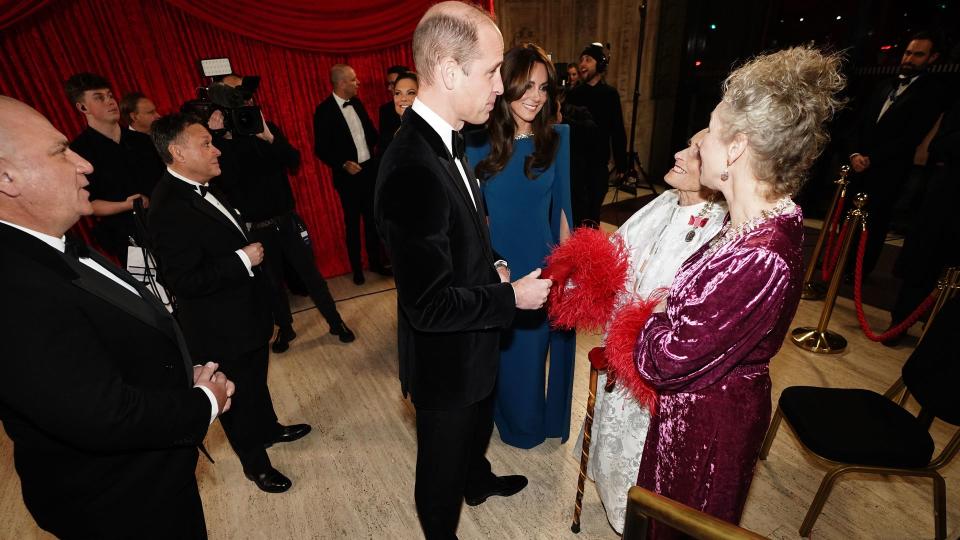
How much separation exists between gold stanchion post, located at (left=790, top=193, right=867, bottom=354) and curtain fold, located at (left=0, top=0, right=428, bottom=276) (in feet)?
15.6

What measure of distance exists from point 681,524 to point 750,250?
30.0 inches

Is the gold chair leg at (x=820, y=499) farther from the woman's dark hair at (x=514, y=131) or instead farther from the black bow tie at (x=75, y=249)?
the black bow tie at (x=75, y=249)

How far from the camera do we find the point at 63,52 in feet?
12.0

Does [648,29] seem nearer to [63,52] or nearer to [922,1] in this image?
[922,1]

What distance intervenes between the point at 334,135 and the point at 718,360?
4.22m

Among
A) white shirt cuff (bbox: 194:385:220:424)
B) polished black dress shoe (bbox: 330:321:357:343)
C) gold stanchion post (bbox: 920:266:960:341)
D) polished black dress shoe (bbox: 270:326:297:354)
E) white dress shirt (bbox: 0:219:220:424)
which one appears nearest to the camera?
white dress shirt (bbox: 0:219:220:424)

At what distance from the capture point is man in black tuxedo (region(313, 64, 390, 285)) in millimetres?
4457

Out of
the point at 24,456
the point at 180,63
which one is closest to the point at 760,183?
the point at 24,456

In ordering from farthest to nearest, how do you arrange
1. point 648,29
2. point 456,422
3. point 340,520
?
1. point 648,29
2. point 340,520
3. point 456,422

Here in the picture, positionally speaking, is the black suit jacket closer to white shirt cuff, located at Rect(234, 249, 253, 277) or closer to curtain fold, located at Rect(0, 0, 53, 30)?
white shirt cuff, located at Rect(234, 249, 253, 277)

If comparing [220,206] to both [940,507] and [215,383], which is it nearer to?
[215,383]

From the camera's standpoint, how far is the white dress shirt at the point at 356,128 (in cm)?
450

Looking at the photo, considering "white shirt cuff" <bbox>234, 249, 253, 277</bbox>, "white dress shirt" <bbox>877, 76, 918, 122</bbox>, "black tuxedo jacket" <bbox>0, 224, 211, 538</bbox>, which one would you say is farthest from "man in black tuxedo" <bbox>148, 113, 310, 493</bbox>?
"white dress shirt" <bbox>877, 76, 918, 122</bbox>

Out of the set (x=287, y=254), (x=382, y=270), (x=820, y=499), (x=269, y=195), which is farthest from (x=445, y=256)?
(x=382, y=270)
